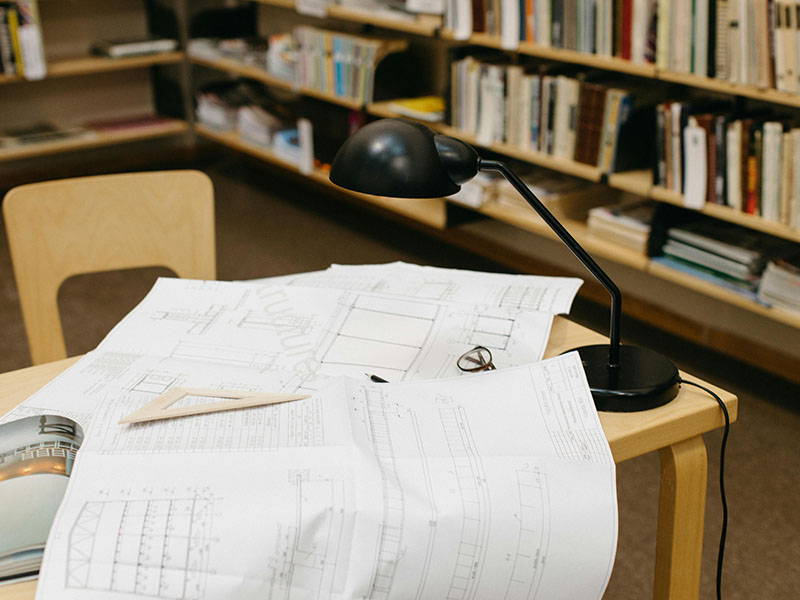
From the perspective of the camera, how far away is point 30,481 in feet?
2.68

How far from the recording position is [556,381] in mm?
1003

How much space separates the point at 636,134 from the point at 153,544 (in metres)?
2.16

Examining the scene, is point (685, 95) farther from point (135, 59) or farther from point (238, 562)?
point (135, 59)

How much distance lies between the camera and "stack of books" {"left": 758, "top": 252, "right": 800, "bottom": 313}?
224 centimetres

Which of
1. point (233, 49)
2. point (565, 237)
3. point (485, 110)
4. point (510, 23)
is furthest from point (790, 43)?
point (233, 49)

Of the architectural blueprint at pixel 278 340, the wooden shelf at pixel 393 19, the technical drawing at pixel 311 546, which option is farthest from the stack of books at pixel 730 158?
the technical drawing at pixel 311 546

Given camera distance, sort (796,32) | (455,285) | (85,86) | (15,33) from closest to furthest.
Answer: (455,285), (796,32), (15,33), (85,86)

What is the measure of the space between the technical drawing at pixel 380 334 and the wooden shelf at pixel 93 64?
127 inches

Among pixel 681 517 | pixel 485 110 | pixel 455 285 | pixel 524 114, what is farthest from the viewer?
pixel 485 110

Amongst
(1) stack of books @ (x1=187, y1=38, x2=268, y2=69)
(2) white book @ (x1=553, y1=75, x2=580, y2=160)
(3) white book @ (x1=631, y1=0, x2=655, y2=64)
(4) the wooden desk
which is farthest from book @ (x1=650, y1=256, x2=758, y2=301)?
(1) stack of books @ (x1=187, y1=38, x2=268, y2=69)

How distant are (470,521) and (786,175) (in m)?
1.72

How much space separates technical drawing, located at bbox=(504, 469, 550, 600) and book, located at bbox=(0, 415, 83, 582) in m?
0.40

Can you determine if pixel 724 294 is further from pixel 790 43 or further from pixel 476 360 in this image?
pixel 476 360

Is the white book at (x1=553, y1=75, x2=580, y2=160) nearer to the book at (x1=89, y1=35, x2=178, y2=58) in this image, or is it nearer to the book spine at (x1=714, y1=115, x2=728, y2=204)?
the book spine at (x1=714, y1=115, x2=728, y2=204)
